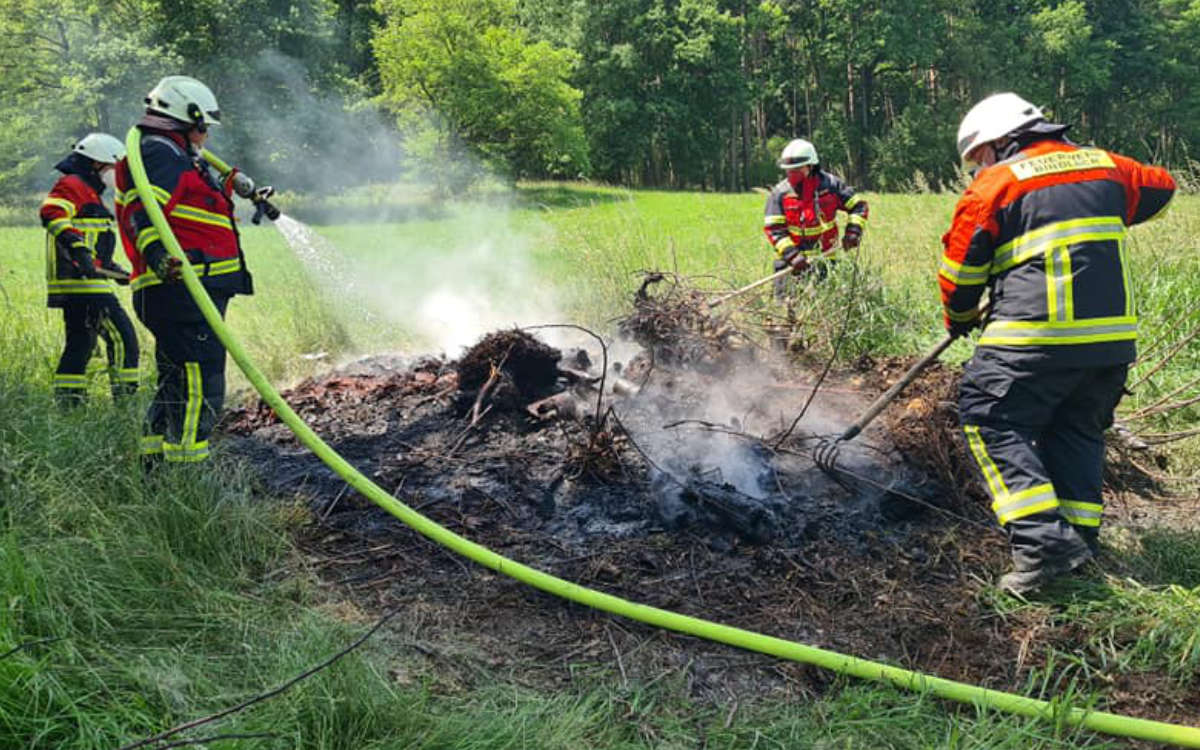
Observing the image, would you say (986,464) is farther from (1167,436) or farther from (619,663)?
(1167,436)

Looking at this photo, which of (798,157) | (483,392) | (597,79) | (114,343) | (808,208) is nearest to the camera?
(483,392)

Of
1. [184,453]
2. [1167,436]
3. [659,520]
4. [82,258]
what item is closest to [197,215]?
[184,453]

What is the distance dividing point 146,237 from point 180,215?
20 centimetres

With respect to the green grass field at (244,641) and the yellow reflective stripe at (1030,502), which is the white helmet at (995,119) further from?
the green grass field at (244,641)

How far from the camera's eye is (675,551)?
12.0ft

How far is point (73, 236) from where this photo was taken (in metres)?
5.33

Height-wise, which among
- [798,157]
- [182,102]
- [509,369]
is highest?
[182,102]

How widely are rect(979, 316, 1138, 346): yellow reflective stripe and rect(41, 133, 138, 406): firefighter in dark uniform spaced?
518 centimetres

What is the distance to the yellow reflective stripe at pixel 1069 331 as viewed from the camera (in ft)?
10.3

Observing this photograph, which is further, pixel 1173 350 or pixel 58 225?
pixel 58 225

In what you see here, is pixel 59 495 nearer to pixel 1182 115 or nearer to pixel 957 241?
pixel 957 241

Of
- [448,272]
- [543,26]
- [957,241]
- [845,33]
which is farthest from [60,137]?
[845,33]

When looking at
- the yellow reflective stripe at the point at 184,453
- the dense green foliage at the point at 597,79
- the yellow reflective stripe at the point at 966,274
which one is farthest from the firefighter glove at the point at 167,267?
the dense green foliage at the point at 597,79

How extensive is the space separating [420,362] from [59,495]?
3.32 meters
